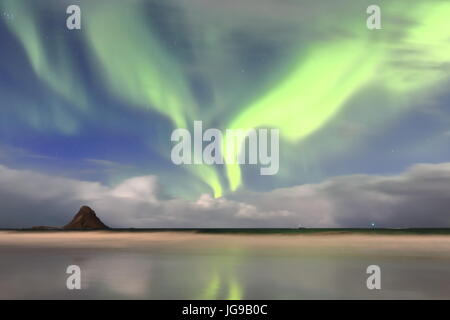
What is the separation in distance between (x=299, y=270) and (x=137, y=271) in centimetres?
1001

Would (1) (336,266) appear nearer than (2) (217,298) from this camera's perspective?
No
